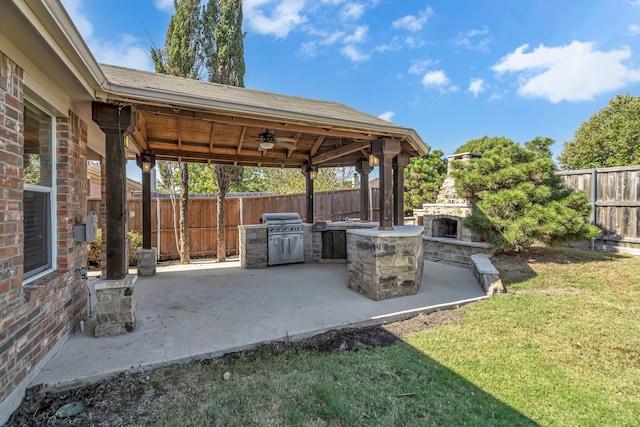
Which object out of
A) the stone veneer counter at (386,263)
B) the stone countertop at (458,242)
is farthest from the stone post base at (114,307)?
the stone countertop at (458,242)

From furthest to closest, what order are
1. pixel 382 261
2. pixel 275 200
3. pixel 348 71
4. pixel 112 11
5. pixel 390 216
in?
pixel 348 71, pixel 275 200, pixel 112 11, pixel 390 216, pixel 382 261

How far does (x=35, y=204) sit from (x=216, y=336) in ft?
6.78

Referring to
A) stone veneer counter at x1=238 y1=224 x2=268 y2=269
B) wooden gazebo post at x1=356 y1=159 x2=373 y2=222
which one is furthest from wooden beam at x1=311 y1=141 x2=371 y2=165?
stone veneer counter at x1=238 y1=224 x2=268 y2=269

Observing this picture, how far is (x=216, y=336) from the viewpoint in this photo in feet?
9.86

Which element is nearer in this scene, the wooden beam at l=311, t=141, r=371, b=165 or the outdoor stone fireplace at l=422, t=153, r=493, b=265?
the wooden beam at l=311, t=141, r=371, b=165

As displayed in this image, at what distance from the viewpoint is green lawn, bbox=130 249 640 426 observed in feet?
6.31

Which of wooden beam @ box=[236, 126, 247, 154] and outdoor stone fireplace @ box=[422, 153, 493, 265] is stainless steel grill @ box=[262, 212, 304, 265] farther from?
outdoor stone fireplace @ box=[422, 153, 493, 265]

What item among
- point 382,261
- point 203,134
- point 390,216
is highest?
point 203,134

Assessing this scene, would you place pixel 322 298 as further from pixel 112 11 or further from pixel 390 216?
pixel 112 11

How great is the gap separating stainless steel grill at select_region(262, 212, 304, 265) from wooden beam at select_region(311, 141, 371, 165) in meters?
1.55

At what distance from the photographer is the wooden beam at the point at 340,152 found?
5211 millimetres

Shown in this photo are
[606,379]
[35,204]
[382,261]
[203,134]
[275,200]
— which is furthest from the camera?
[275,200]

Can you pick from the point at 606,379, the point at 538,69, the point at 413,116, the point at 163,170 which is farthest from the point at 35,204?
the point at 413,116

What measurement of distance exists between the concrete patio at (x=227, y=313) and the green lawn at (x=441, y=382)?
35 cm
